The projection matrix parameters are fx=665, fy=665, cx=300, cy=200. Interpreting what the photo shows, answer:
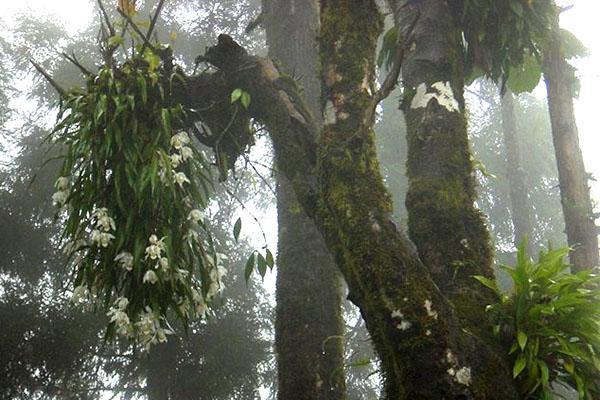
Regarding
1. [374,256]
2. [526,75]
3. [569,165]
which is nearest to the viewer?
[374,256]

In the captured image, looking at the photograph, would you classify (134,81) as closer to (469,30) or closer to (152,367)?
(469,30)

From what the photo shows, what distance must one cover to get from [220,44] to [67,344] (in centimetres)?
669

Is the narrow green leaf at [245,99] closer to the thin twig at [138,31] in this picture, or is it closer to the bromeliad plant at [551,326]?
the thin twig at [138,31]

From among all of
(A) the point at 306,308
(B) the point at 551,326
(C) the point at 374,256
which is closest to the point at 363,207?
(C) the point at 374,256

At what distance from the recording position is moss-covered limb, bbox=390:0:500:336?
2828mm

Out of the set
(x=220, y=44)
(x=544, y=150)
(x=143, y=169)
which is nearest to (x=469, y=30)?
(x=220, y=44)

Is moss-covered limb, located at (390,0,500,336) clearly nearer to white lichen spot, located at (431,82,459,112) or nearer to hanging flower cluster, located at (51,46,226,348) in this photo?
white lichen spot, located at (431,82,459,112)

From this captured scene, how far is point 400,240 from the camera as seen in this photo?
8.50ft

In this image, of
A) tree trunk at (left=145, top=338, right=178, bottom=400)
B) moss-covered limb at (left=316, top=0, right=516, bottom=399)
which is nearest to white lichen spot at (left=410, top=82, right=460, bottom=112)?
moss-covered limb at (left=316, top=0, right=516, bottom=399)

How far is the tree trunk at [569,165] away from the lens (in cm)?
527

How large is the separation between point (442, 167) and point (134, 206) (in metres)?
1.51

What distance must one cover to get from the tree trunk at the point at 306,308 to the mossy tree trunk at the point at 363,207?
0.31 meters

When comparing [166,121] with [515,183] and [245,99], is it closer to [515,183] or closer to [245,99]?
[245,99]

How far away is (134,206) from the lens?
10.8 feet
